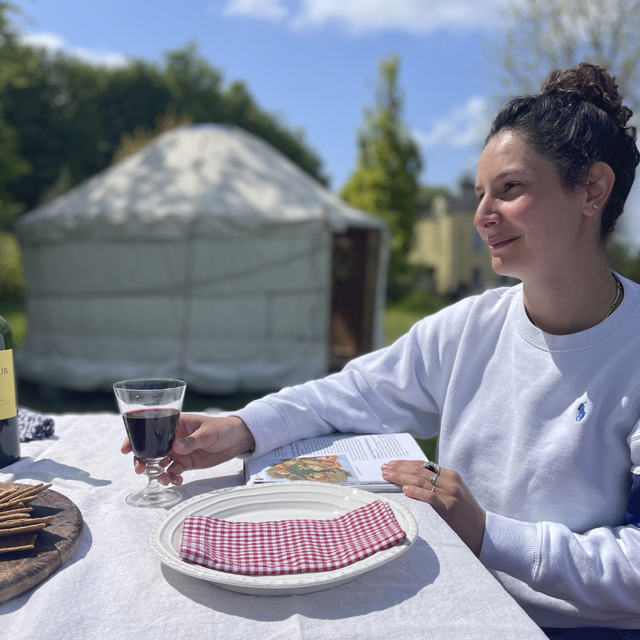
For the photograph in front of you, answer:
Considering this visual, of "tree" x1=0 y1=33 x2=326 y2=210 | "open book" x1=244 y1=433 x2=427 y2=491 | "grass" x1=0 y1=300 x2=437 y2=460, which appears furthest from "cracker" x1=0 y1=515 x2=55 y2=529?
"tree" x1=0 y1=33 x2=326 y2=210

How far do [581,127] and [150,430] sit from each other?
1.05 m

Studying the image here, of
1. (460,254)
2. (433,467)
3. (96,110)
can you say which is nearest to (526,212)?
(433,467)

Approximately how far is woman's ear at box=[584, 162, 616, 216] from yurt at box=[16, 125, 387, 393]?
17.6 ft

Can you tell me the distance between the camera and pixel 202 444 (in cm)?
123

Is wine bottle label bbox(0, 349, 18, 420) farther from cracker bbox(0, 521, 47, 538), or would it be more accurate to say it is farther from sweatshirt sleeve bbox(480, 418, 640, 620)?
sweatshirt sleeve bbox(480, 418, 640, 620)

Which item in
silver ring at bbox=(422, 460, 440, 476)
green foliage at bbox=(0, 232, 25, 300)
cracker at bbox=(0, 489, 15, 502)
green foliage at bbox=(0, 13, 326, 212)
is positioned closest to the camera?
cracker at bbox=(0, 489, 15, 502)

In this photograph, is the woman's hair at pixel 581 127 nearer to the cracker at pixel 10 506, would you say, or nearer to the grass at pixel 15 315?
the cracker at pixel 10 506

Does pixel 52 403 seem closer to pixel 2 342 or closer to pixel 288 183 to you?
pixel 288 183

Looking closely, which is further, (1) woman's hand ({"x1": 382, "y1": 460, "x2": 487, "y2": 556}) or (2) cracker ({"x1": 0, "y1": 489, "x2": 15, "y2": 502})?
(1) woman's hand ({"x1": 382, "y1": 460, "x2": 487, "y2": 556})

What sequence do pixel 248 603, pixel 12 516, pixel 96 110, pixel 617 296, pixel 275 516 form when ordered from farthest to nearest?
pixel 96 110
pixel 617 296
pixel 275 516
pixel 12 516
pixel 248 603

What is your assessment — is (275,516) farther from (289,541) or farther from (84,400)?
(84,400)

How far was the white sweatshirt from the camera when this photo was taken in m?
1.04

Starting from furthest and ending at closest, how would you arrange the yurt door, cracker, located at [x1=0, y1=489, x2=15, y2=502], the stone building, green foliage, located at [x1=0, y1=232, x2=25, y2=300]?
the stone building
green foliage, located at [x1=0, y1=232, x2=25, y2=300]
the yurt door
cracker, located at [x1=0, y1=489, x2=15, y2=502]

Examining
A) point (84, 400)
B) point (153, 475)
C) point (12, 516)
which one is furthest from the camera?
point (84, 400)
